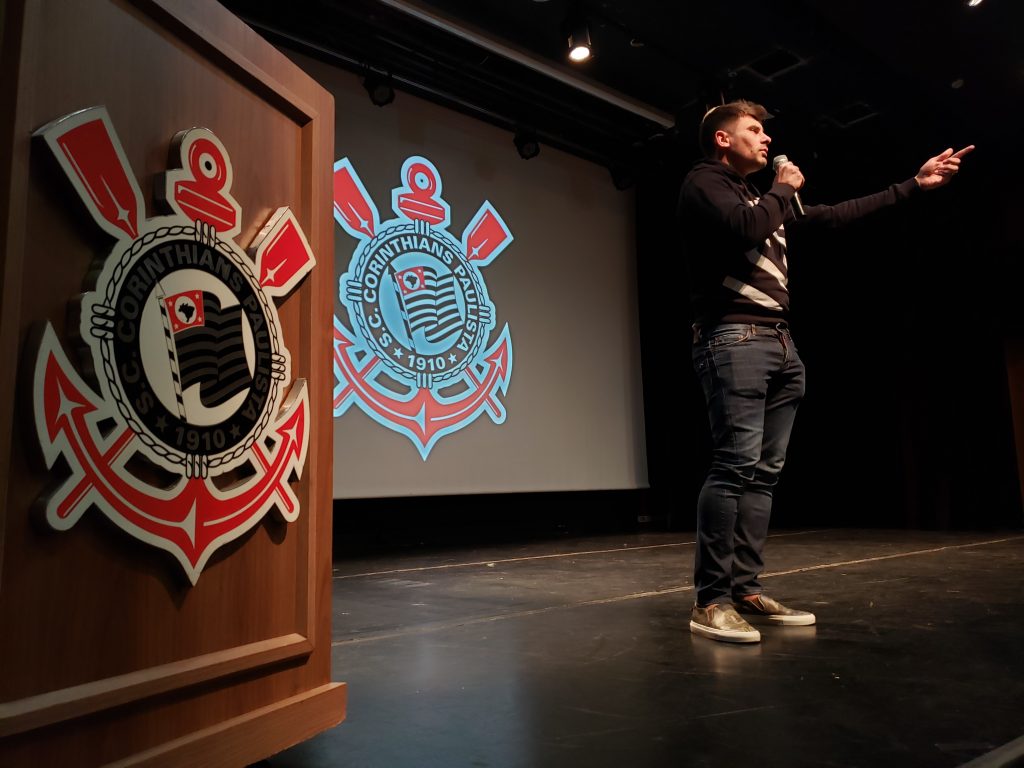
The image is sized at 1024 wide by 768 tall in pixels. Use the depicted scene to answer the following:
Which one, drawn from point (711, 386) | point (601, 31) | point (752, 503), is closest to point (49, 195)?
point (711, 386)

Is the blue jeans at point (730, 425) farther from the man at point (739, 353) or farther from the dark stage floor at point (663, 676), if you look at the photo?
the dark stage floor at point (663, 676)

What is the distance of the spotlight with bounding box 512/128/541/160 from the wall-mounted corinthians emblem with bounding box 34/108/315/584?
12.5 ft

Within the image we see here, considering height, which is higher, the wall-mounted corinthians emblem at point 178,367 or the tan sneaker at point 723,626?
the wall-mounted corinthians emblem at point 178,367

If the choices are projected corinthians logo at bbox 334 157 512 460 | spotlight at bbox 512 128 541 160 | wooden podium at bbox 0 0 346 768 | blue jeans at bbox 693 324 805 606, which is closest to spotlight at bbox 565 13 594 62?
spotlight at bbox 512 128 541 160

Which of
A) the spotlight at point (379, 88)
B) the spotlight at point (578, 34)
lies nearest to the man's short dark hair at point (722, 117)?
the spotlight at point (578, 34)

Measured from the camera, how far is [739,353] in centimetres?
159

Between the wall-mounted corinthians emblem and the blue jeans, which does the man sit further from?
the wall-mounted corinthians emblem

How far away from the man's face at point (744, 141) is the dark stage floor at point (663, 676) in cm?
105

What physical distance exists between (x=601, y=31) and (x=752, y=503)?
3.12 m

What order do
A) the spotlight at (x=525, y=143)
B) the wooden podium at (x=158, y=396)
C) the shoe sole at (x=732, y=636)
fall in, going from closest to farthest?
1. the wooden podium at (x=158, y=396)
2. the shoe sole at (x=732, y=636)
3. the spotlight at (x=525, y=143)

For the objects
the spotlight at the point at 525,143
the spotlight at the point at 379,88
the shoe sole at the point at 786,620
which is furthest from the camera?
the spotlight at the point at 525,143

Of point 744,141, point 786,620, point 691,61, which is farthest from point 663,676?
point 691,61

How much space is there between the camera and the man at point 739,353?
158cm

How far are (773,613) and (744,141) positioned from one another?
1069 millimetres
